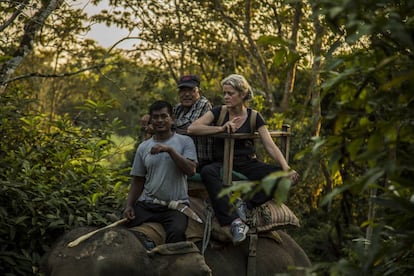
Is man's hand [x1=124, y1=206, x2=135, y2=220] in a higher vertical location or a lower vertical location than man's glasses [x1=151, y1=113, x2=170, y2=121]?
lower

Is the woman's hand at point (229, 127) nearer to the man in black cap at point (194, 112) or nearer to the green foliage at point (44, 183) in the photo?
the man in black cap at point (194, 112)

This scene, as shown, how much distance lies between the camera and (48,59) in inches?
1145

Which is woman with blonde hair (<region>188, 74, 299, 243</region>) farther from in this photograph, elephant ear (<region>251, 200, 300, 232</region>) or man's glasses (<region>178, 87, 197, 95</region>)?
man's glasses (<region>178, 87, 197, 95</region>)

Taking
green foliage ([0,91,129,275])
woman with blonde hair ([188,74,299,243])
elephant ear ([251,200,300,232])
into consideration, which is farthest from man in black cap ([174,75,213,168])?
green foliage ([0,91,129,275])

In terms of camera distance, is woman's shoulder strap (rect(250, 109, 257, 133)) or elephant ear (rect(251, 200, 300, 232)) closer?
woman's shoulder strap (rect(250, 109, 257, 133))

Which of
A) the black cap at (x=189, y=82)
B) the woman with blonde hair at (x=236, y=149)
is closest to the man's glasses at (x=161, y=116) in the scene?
the woman with blonde hair at (x=236, y=149)

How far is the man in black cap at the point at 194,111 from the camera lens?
7.97m

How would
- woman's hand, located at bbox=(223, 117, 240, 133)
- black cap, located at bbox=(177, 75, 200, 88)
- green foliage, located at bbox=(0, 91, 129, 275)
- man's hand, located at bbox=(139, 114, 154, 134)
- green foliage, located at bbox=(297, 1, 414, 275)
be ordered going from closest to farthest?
1. green foliage, located at bbox=(297, 1, 414, 275)
2. man's hand, located at bbox=(139, 114, 154, 134)
3. woman's hand, located at bbox=(223, 117, 240, 133)
4. black cap, located at bbox=(177, 75, 200, 88)
5. green foliage, located at bbox=(0, 91, 129, 275)

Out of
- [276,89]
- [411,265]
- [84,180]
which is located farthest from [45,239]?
[276,89]

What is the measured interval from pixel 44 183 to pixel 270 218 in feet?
7.40

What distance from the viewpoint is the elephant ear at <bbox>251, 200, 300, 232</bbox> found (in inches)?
318

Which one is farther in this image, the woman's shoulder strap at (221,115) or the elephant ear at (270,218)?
the elephant ear at (270,218)

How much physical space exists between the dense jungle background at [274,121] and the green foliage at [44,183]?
0.05 ft

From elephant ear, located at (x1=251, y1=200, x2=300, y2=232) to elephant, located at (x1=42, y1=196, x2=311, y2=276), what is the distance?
12cm
